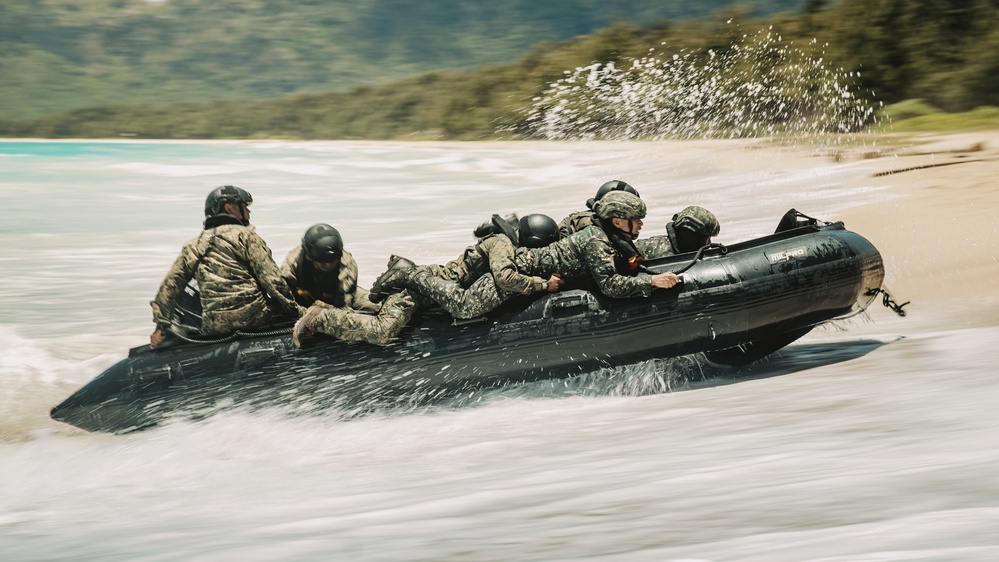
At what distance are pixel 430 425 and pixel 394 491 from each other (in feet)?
4.21

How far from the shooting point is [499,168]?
36125 millimetres

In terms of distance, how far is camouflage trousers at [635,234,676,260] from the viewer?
26.9 feet

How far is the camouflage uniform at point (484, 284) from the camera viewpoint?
7184 millimetres

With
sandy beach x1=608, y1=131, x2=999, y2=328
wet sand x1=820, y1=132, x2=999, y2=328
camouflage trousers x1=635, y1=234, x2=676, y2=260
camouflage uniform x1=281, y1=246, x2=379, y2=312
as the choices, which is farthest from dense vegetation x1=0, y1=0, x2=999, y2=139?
camouflage uniform x1=281, y1=246, x2=379, y2=312

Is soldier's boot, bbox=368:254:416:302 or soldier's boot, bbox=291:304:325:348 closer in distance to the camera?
soldier's boot, bbox=291:304:325:348

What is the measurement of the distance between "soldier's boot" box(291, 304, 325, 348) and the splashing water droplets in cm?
2218

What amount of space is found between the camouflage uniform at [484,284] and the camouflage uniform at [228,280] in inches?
38.5

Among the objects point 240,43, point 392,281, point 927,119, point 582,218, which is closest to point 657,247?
point 582,218

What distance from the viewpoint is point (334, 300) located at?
768 cm

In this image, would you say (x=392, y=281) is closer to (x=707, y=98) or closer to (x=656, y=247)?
(x=656, y=247)

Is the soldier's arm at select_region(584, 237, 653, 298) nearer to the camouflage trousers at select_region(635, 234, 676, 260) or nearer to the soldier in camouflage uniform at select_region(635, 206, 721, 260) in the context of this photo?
the soldier in camouflage uniform at select_region(635, 206, 721, 260)

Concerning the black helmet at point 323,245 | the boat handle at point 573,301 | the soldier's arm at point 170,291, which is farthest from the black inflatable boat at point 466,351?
the black helmet at point 323,245

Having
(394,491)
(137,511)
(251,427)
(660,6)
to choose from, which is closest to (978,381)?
(394,491)

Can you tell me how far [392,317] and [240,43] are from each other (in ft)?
236
